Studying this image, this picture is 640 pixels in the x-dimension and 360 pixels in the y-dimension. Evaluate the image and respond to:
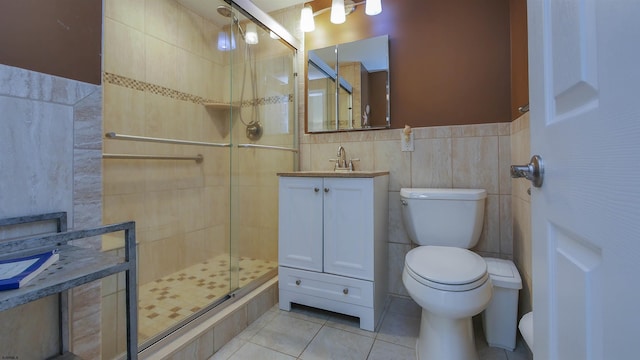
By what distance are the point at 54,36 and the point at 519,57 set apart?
1959mm

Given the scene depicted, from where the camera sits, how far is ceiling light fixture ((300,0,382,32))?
179 centimetres

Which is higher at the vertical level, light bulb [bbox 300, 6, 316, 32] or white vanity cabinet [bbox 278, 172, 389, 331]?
light bulb [bbox 300, 6, 316, 32]

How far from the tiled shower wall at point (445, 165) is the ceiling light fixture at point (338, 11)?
797 millimetres

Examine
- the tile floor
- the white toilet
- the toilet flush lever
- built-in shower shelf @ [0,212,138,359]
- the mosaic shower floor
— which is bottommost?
the tile floor

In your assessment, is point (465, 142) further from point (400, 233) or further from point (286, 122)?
point (286, 122)

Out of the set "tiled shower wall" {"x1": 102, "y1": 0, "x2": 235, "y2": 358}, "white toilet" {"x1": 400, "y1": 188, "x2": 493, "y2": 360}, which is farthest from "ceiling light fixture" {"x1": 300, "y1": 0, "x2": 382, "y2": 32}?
"white toilet" {"x1": 400, "y1": 188, "x2": 493, "y2": 360}

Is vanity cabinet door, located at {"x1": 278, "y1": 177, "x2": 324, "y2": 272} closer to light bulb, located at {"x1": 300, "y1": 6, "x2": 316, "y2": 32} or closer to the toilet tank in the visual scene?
the toilet tank

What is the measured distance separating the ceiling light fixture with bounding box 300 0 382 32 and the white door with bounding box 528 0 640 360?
57.2 inches

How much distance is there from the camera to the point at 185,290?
5.86 ft

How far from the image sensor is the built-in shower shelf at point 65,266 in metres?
0.53

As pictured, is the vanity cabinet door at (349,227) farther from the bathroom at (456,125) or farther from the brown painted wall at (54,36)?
the brown painted wall at (54,36)

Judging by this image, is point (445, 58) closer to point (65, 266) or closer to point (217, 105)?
point (217, 105)

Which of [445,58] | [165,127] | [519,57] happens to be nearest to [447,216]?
[519,57]

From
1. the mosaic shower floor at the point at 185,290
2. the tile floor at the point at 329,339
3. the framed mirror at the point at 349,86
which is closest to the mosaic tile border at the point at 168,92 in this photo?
the framed mirror at the point at 349,86
